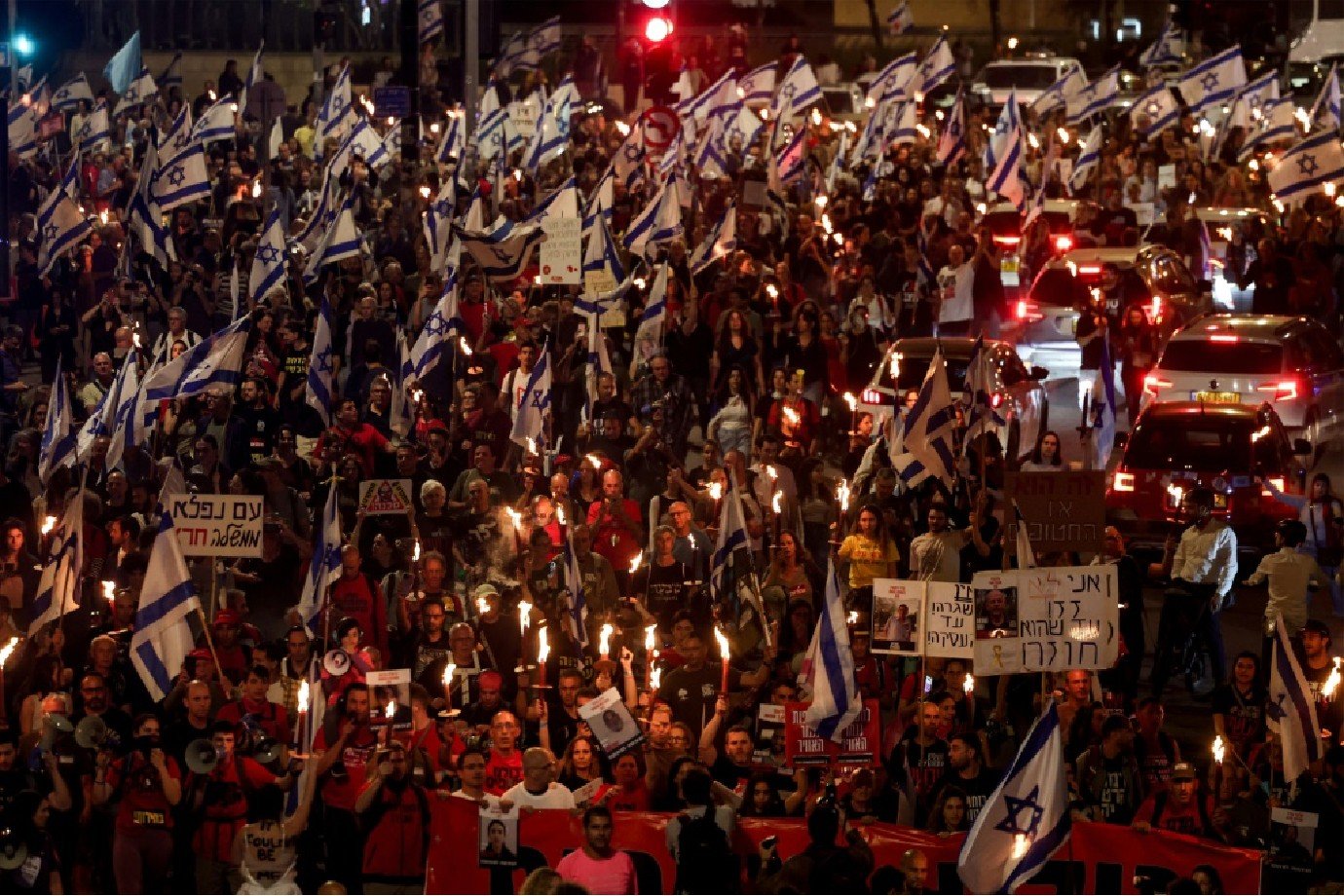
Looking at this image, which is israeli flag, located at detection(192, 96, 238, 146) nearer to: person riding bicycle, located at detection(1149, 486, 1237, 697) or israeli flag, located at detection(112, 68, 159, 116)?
israeli flag, located at detection(112, 68, 159, 116)

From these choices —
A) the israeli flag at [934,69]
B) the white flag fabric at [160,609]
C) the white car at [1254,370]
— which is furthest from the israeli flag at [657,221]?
the white flag fabric at [160,609]

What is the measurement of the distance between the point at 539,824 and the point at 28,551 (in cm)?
689

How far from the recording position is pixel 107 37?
54875 mm

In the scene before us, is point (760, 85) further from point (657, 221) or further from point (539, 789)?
point (539, 789)

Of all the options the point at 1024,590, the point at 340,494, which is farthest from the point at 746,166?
the point at 1024,590

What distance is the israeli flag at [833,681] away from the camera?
14.0 m

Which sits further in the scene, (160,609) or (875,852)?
(160,609)

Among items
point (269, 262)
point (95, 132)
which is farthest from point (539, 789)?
point (95, 132)

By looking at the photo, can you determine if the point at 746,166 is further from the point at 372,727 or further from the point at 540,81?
the point at 372,727

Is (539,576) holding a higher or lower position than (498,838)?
higher

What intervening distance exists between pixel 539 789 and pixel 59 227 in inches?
532

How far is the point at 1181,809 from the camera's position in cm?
1323

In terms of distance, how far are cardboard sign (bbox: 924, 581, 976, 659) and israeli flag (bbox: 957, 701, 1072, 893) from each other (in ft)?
6.52

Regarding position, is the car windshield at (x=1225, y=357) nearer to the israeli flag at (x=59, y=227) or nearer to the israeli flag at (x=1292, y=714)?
the israeli flag at (x=1292, y=714)
